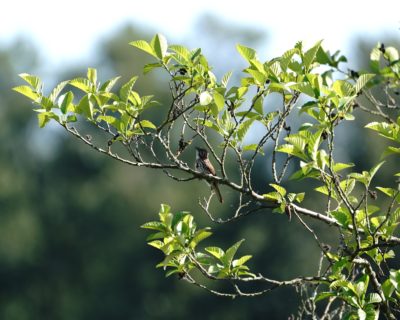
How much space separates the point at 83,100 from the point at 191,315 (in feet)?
143

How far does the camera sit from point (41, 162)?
196ft

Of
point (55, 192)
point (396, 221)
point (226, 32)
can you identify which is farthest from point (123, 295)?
point (396, 221)

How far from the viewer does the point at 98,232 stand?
178ft

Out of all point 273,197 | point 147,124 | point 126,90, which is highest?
point 126,90

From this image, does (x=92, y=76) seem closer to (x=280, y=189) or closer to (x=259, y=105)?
(x=259, y=105)

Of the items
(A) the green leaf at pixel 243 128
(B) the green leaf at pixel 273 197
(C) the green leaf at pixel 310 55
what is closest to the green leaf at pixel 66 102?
(A) the green leaf at pixel 243 128

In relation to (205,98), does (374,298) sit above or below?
below

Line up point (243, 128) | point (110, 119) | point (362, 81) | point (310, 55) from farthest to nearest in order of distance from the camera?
point (243, 128), point (110, 119), point (310, 55), point (362, 81)

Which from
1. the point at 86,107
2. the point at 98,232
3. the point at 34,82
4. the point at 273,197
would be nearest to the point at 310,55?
the point at 273,197

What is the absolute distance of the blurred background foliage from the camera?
160 ft

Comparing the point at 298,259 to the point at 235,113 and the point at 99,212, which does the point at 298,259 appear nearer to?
the point at 99,212

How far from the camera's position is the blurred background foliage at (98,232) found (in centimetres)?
4866

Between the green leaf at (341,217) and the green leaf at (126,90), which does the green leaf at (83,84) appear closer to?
the green leaf at (126,90)

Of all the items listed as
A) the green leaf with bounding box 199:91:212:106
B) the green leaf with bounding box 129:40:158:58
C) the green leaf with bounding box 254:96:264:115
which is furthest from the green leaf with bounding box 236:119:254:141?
the green leaf with bounding box 129:40:158:58
